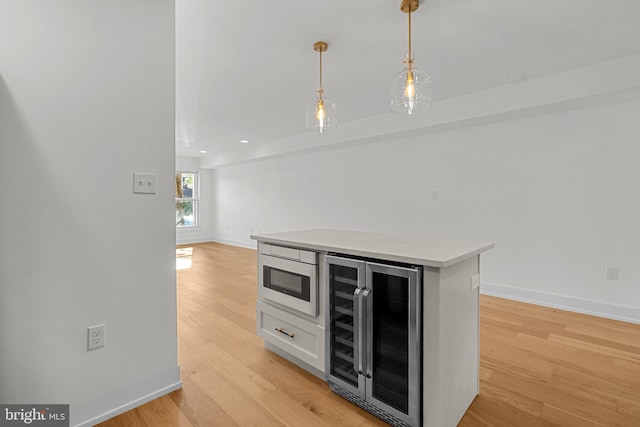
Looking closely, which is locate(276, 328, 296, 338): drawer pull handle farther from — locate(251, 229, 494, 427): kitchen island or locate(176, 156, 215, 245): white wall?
locate(176, 156, 215, 245): white wall

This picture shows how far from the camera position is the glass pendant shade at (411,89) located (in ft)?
7.06

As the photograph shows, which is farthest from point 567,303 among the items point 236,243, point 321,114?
point 236,243

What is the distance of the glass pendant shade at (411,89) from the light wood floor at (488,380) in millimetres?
1901

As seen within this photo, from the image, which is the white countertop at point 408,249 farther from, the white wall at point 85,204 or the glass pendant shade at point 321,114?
the glass pendant shade at point 321,114

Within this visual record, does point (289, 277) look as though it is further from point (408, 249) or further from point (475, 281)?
point (475, 281)

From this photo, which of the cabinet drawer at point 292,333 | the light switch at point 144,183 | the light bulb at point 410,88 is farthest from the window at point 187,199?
the light bulb at point 410,88

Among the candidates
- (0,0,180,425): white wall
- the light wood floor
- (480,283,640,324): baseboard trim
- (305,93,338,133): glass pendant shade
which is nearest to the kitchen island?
the light wood floor

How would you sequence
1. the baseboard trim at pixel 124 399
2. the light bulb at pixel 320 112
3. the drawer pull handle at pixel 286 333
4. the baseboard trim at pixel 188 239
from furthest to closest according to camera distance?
the baseboard trim at pixel 188 239, the light bulb at pixel 320 112, the drawer pull handle at pixel 286 333, the baseboard trim at pixel 124 399

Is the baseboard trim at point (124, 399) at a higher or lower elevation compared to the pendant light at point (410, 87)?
lower

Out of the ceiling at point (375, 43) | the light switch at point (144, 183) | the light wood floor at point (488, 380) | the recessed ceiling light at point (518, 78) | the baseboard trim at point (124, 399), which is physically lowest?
the light wood floor at point (488, 380)

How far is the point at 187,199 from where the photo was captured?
870cm

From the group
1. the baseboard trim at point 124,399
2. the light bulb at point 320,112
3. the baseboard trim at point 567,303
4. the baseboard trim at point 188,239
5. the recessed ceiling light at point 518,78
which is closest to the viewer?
the baseboard trim at point 124,399

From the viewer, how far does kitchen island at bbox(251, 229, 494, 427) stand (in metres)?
1.42

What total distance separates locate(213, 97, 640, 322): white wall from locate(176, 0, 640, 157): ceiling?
0.65 metres
